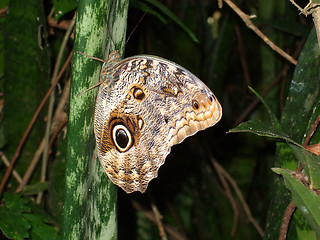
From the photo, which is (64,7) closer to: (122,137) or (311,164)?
(122,137)

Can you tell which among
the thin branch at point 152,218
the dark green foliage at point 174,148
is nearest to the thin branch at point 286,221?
the dark green foliage at point 174,148

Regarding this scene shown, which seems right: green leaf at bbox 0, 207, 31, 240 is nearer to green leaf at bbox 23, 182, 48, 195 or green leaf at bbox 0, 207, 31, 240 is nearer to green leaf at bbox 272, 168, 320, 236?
green leaf at bbox 23, 182, 48, 195

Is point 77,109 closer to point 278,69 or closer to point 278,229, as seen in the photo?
point 278,229

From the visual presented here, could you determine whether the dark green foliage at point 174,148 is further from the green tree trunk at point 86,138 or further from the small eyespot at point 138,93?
the small eyespot at point 138,93

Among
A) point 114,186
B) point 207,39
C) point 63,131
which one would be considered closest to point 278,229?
point 114,186

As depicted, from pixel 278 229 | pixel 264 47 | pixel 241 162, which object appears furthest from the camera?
pixel 241 162

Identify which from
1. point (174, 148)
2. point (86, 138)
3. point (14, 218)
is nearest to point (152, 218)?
point (174, 148)
